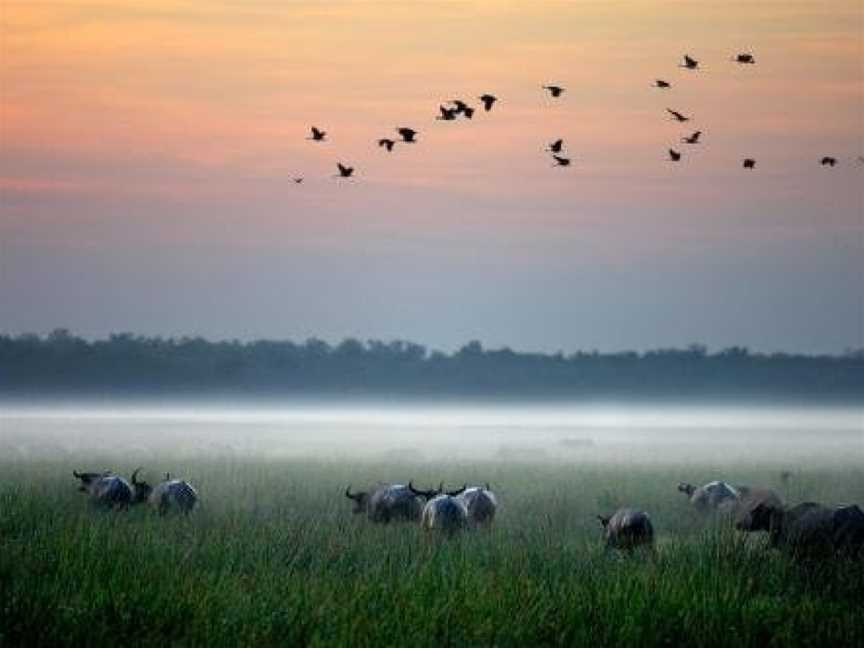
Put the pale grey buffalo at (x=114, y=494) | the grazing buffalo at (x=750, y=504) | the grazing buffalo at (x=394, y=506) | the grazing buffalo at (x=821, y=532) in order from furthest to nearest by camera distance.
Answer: the pale grey buffalo at (x=114, y=494)
the grazing buffalo at (x=394, y=506)
the grazing buffalo at (x=750, y=504)
the grazing buffalo at (x=821, y=532)

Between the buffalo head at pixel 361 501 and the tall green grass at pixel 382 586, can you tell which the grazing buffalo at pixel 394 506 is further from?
the buffalo head at pixel 361 501

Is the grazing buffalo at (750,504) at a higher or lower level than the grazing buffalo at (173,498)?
higher

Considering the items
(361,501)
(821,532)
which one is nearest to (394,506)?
(361,501)

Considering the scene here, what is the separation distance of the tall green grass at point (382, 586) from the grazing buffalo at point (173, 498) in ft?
2.25

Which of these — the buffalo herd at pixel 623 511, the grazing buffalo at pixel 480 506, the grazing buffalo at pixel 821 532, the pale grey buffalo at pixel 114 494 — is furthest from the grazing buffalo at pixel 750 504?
the pale grey buffalo at pixel 114 494

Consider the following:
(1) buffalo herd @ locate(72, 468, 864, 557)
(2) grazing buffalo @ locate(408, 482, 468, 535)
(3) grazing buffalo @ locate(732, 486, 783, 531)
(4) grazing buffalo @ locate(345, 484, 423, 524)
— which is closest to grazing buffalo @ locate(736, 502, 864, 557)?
(1) buffalo herd @ locate(72, 468, 864, 557)

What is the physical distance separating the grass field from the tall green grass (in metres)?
0.03

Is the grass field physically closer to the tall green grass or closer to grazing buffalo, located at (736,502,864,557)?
the tall green grass

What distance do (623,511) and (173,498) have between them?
371 inches

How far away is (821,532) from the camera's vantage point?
21.4 metres

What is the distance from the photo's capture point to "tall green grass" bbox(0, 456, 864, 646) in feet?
52.0

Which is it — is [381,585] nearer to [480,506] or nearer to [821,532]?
[821,532]

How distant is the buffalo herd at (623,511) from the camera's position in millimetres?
21406

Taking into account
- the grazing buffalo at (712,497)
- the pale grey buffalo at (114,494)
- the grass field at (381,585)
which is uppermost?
the grazing buffalo at (712,497)
